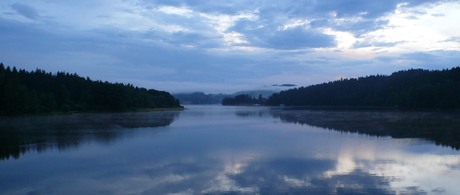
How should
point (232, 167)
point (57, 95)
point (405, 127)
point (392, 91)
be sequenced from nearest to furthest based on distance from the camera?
1. point (232, 167)
2. point (405, 127)
3. point (57, 95)
4. point (392, 91)

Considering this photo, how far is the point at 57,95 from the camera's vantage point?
249ft

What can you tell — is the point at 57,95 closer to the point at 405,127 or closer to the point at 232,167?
the point at 405,127

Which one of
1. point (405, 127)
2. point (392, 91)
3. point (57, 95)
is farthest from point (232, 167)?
point (392, 91)

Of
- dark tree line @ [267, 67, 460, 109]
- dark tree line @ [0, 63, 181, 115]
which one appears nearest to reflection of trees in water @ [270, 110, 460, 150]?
dark tree line @ [0, 63, 181, 115]

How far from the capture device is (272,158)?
52.9ft

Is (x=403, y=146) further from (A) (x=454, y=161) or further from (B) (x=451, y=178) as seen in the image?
(B) (x=451, y=178)

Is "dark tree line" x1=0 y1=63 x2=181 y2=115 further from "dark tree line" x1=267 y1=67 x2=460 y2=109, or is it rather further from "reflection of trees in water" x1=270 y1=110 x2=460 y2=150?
"dark tree line" x1=267 y1=67 x2=460 y2=109

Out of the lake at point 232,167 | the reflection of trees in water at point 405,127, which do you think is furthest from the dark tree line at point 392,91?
the lake at point 232,167

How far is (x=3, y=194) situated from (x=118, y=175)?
10.5 feet

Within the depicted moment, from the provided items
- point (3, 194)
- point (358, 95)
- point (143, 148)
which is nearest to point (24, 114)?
point (143, 148)

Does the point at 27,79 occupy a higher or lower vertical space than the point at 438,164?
higher

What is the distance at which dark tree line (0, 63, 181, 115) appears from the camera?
55.3 m

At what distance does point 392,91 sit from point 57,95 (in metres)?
87.7

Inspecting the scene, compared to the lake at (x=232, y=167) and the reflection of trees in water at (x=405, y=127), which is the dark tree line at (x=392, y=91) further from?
the lake at (x=232, y=167)
